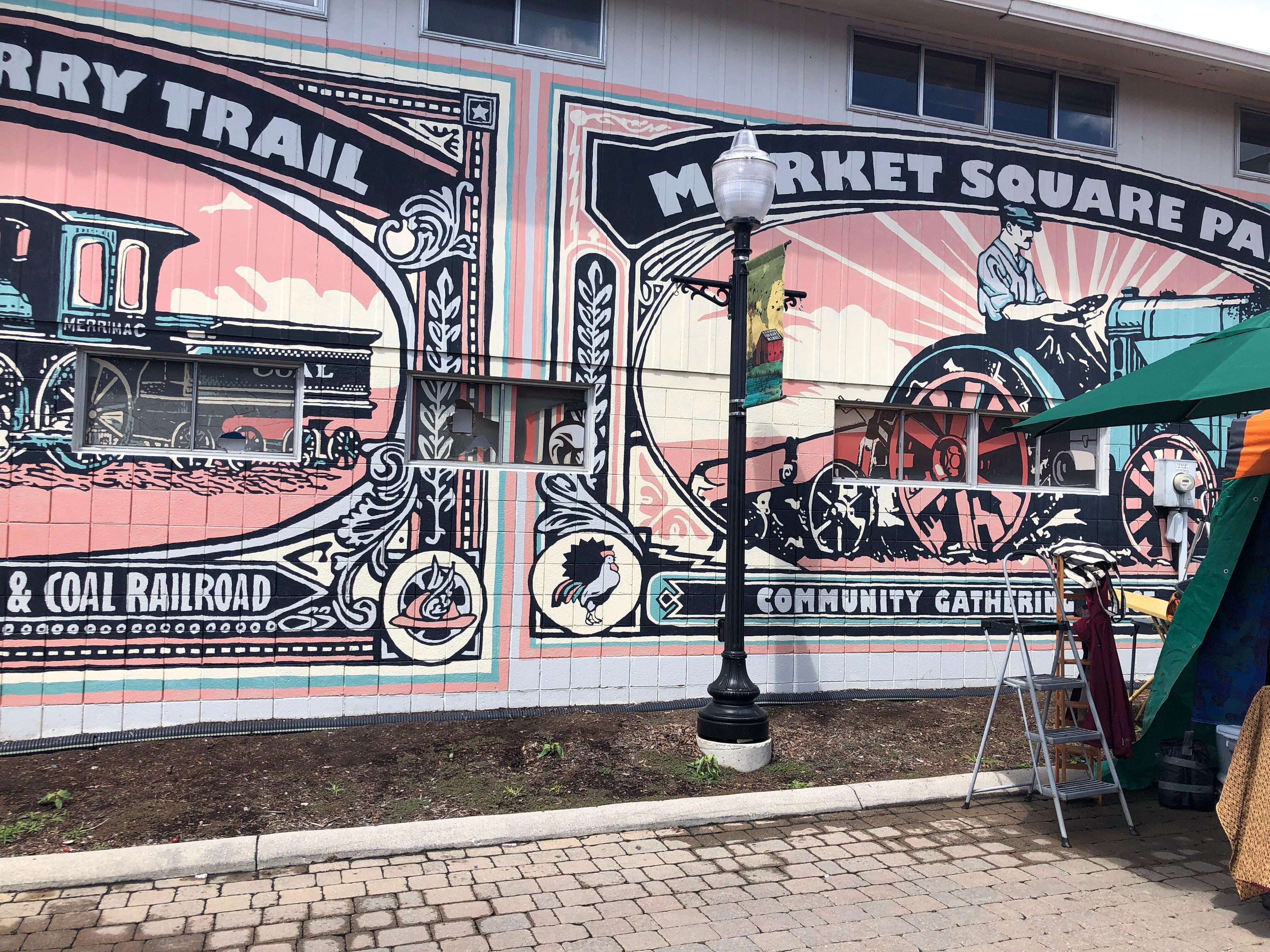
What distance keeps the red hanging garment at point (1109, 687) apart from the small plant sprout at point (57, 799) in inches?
235

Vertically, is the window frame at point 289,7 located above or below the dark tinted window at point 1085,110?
below

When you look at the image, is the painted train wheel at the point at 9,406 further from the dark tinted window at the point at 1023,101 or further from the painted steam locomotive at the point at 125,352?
the dark tinted window at the point at 1023,101

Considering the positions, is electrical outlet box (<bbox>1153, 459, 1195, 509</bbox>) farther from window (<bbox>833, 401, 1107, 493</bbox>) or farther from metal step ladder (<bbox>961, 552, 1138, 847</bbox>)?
metal step ladder (<bbox>961, 552, 1138, 847</bbox>)

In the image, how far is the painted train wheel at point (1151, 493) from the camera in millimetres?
9273

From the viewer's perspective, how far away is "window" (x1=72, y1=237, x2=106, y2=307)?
6594 millimetres

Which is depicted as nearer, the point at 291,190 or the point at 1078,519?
the point at 291,190

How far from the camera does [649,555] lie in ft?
25.5

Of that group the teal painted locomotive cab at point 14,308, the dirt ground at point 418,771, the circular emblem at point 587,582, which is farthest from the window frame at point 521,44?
the dirt ground at point 418,771

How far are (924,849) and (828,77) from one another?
6.48 meters

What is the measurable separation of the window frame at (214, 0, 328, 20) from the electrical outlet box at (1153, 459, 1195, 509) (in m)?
8.55

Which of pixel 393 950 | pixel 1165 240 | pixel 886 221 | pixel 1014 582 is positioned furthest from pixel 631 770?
pixel 1165 240

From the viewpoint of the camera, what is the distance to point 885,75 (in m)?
8.68

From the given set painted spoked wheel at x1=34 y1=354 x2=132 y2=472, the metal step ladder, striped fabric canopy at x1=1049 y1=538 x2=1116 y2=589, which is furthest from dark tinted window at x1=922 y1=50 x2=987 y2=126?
→ painted spoked wheel at x1=34 y1=354 x2=132 y2=472

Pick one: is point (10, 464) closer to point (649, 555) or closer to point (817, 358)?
point (649, 555)
